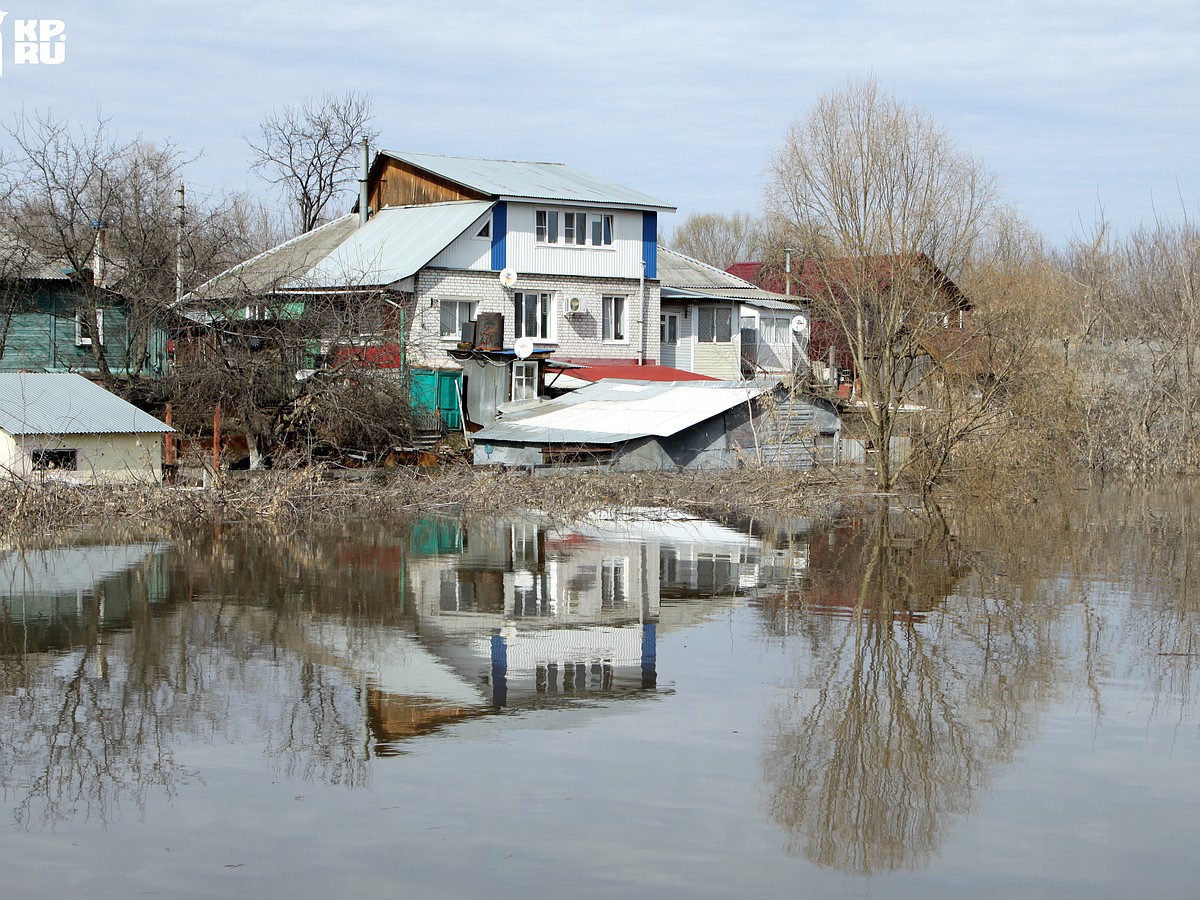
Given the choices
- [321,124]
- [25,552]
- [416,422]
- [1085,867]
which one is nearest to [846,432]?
[416,422]

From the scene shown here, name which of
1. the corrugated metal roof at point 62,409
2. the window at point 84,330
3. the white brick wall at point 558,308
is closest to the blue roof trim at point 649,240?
the white brick wall at point 558,308

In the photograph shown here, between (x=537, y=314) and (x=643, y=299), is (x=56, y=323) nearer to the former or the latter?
(x=537, y=314)

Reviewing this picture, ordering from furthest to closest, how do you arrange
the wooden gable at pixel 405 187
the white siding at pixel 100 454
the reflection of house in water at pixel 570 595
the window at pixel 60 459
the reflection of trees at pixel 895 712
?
A: the wooden gable at pixel 405 187 → the window at pixel 60 459 → the white siding at pixel 100 454 → the reflection of house in water at pixel 570 595 → the reflection of trees at pixel 895 712

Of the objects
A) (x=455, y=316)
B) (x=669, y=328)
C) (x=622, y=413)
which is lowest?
(x=622, y=413)

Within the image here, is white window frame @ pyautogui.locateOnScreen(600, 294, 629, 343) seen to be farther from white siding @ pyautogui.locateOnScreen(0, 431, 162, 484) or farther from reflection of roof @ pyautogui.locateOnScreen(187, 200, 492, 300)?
white siding @ pyautogui.locateOnScreen(0, 431, 162, 484)

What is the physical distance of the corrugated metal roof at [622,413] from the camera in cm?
2767

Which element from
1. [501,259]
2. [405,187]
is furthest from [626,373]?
[405,187]

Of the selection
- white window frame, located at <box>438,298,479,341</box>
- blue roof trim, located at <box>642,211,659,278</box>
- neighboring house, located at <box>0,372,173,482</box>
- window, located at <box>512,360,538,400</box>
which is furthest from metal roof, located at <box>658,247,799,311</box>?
neighboring house, located at <box>0,372,173,482</box>

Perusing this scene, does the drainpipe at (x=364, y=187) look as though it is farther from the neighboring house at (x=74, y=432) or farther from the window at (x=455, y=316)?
the neighboring house at (x=74, y=432)

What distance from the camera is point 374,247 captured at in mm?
39531

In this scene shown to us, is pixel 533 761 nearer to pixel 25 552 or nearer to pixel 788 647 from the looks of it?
pixel 788 647

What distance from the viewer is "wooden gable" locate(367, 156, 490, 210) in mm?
40656

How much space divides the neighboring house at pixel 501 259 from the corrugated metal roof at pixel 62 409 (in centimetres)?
1077

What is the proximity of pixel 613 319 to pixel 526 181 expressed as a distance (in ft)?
17.0
